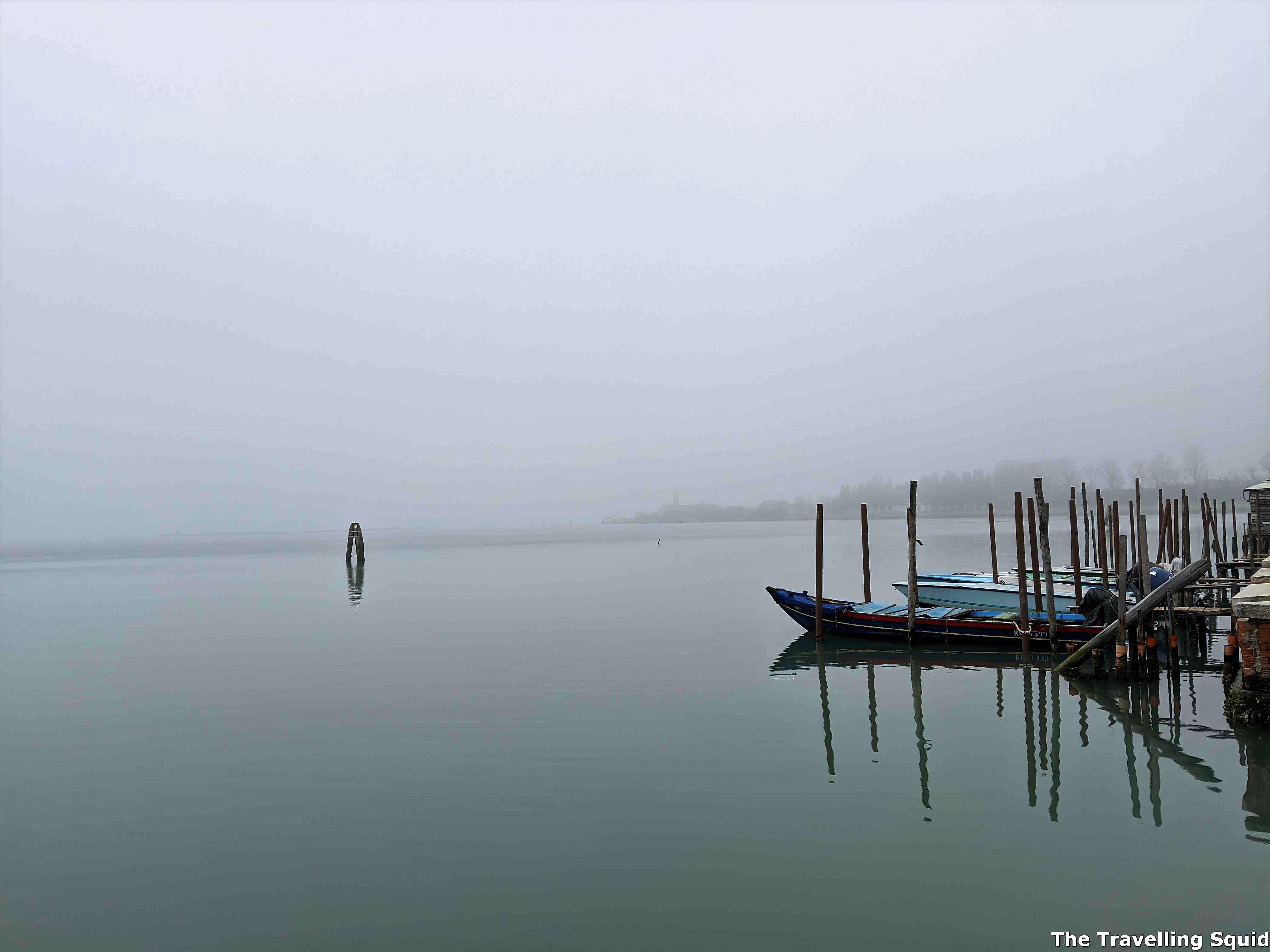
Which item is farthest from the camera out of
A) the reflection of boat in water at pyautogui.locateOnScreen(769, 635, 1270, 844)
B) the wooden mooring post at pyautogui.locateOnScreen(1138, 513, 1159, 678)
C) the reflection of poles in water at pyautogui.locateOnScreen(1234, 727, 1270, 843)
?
the wooden mooring post at pyautogui.locateOnScreen(1138, 513, 1159, 678)

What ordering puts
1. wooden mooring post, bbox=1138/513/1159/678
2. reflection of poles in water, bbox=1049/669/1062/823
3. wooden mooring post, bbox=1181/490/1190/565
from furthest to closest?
wooden mooring post, bbox=1181/490/1190/565
wooden mooring post, bbox=1138/513/1159/678
reflection of poles in water, bbox=1049/669/1062/823

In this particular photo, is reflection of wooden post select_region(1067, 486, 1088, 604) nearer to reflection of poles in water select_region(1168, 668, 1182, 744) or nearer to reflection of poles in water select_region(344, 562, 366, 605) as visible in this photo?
reflection of poles in water select_region(1168, 668, 1182, 744)

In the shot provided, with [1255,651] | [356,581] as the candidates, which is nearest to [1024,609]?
[1255,651]

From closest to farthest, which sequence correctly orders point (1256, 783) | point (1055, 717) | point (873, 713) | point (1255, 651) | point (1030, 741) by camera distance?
point (1256, 783), point (1255, 651), point (1030, 741), point (1055, 717), point (873, 713)

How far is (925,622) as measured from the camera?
22219 mm

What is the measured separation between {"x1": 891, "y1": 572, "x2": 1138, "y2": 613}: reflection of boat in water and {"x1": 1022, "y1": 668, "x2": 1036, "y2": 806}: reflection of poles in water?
4572mm

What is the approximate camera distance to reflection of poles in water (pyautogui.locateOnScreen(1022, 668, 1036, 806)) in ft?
35.6

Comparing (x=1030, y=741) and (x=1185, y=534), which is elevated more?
(x=1185, y=534)

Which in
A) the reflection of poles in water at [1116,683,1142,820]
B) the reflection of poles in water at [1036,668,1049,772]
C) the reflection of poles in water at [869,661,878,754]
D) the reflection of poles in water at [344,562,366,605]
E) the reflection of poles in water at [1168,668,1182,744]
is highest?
the reflection of poles in water at [1168,668,1182,744]

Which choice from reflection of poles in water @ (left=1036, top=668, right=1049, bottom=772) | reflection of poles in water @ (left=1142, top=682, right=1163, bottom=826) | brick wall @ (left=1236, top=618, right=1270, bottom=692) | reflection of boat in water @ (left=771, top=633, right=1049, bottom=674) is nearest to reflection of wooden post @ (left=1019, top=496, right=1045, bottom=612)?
reflection of boat in water @ (left=771, top=633, right=1049, bottom=674)

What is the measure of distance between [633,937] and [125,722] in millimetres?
13777

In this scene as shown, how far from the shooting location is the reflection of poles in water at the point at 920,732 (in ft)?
35.9

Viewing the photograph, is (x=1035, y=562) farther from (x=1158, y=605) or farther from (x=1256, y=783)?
(x=1256, y=783)

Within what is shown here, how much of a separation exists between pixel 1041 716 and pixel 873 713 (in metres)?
3.06
